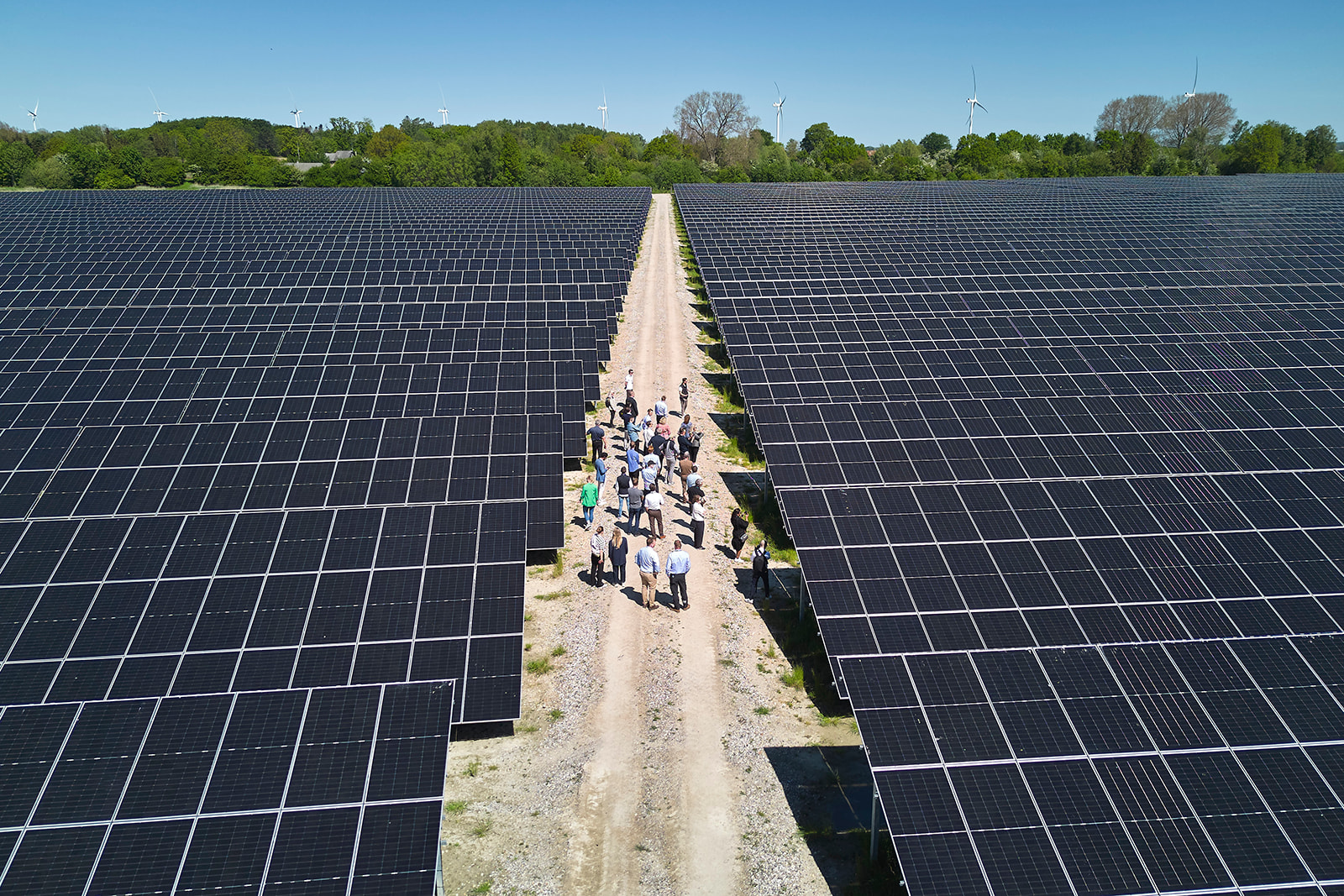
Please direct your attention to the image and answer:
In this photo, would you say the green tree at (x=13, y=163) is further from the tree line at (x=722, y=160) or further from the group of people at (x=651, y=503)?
the group of people at (x=651, y=503)

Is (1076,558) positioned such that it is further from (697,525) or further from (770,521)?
(697,525)

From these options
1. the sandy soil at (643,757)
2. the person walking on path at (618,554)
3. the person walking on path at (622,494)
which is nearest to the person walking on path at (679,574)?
the sandy soil at (643,757)

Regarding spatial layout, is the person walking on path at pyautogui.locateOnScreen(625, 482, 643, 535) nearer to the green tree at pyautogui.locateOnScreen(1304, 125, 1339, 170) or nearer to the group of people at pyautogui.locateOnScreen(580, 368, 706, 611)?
the group of people at pyautogui.locateOnScreen(580, 368, 706, 611)

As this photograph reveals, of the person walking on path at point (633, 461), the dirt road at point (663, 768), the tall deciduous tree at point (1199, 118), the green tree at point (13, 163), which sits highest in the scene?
the tall deciduous tree at point (1199, 118)

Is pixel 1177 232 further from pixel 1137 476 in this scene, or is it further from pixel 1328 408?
pixel 1137 476

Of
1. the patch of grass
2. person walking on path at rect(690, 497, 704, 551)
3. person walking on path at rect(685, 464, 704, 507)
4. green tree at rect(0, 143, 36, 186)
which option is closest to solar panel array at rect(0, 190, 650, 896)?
person walking on path at rect(690, 497, 704, 551)
